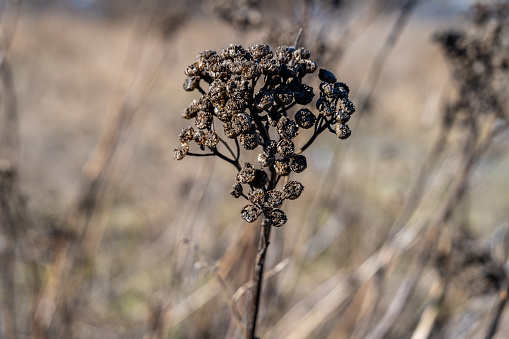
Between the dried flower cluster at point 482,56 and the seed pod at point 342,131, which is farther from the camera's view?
the dried flower cluster at point 482,56

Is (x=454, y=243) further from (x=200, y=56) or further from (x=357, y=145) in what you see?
(x=357, y=145)

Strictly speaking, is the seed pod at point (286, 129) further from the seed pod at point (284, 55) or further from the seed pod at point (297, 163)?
the seed pod at point (284, 55)

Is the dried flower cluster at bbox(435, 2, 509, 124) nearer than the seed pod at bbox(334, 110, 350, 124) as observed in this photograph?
No

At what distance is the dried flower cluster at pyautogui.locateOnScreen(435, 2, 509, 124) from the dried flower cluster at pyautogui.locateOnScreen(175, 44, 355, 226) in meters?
1.40

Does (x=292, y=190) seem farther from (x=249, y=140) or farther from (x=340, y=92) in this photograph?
(x=340, y=92)

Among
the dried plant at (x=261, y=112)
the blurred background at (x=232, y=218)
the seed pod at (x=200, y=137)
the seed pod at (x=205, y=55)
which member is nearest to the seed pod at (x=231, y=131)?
the dried plant at (x=261, y=112)

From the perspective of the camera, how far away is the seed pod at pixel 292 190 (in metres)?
0.96

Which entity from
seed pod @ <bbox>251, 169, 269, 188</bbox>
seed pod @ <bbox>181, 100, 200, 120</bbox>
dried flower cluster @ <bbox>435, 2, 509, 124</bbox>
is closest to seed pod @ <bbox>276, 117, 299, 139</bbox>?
seed pod @ <bbox>251, 169, 269, 188</bbox>

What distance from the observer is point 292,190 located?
Result: 97cm

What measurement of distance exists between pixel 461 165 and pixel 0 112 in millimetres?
10630

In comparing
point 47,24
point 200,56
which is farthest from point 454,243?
point 47,24

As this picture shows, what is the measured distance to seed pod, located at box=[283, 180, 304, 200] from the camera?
0.96 meters

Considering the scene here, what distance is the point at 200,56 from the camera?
3.39ft

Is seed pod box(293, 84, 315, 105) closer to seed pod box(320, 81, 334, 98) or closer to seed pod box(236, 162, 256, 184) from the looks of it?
seed pod box(320, 81, 334, 98)
